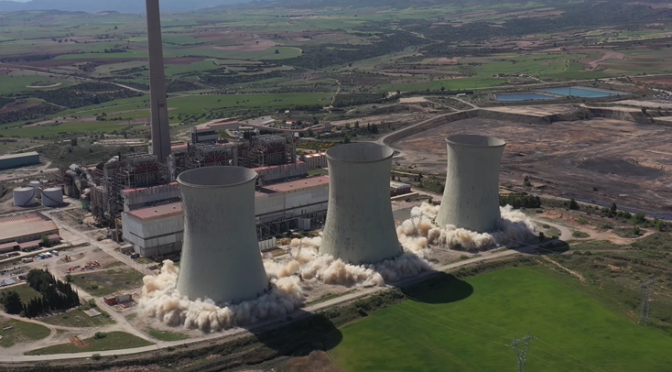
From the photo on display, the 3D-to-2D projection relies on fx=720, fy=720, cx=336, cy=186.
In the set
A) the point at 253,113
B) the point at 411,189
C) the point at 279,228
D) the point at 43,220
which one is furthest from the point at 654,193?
the point at 253,113

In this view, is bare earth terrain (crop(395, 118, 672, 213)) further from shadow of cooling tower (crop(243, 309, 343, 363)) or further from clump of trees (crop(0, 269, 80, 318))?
clump of trees (crop(0, 269, 80, 318))

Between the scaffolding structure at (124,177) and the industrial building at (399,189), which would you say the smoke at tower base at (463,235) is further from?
the scaffolding structure at (124,177)

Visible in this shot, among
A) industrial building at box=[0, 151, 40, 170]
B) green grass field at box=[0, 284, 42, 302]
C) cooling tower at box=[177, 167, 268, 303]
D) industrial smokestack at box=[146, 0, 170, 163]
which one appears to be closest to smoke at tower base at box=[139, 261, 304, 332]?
cooling tower at box=[177, 167, 268, 303]

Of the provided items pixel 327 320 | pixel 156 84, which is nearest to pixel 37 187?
pixel 156 84

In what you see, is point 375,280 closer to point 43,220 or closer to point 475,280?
point 475,280

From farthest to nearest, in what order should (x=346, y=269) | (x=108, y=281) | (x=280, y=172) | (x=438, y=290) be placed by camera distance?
(x=280, y=172)
(x=108, y=281)
(x=346, y=269)
(x=438, y=290)

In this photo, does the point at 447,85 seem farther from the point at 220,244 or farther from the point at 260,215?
the point at 220,244
